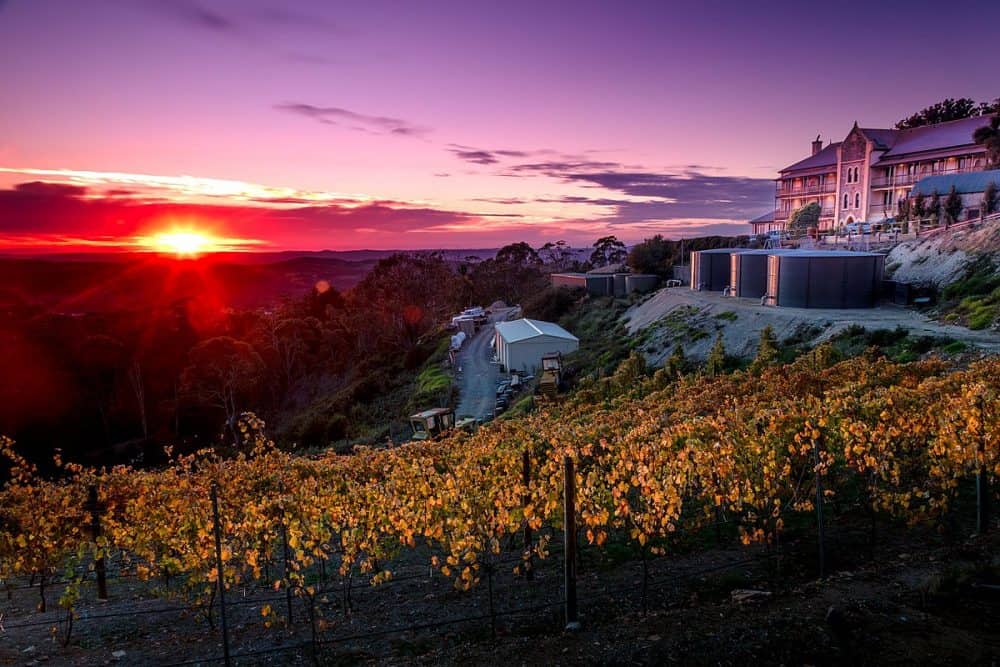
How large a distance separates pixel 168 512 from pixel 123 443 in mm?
46600

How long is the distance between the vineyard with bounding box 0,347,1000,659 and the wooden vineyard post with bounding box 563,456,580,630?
15 centimetres

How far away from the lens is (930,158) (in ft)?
177

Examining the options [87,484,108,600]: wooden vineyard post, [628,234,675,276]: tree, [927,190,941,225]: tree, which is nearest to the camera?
[87,484,108,600]: wooden vineyard post

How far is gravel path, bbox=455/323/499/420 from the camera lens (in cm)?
3272

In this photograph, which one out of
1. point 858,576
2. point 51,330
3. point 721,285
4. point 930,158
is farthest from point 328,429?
point 930,158

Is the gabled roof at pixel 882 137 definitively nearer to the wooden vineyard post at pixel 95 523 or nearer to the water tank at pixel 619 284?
the water tank at pixel 619 284

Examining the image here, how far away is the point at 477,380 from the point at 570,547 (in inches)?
1320

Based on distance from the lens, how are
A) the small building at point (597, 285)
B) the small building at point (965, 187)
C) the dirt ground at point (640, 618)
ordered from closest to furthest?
the dirt ground at point (640, 618)
the small building at point (965, 187)
the small building at point (597, 285)

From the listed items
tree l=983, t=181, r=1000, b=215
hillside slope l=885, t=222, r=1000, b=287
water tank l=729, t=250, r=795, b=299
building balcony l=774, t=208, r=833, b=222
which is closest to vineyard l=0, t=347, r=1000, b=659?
hillside slope l=885, t=222, r=1000, b=287

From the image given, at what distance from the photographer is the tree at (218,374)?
1889 inches

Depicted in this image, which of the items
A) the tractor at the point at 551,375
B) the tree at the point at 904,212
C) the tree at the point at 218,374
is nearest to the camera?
the tractor at the point at 551,375

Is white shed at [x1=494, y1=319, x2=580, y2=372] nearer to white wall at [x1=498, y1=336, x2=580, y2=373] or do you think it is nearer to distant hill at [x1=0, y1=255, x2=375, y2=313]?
white wall at [x1=498, y1=336, x2=580, y2=373]

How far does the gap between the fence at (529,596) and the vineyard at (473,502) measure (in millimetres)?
106

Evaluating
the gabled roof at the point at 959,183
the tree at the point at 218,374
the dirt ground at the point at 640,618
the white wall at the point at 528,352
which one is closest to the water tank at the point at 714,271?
the white wall at the point at 528,352
